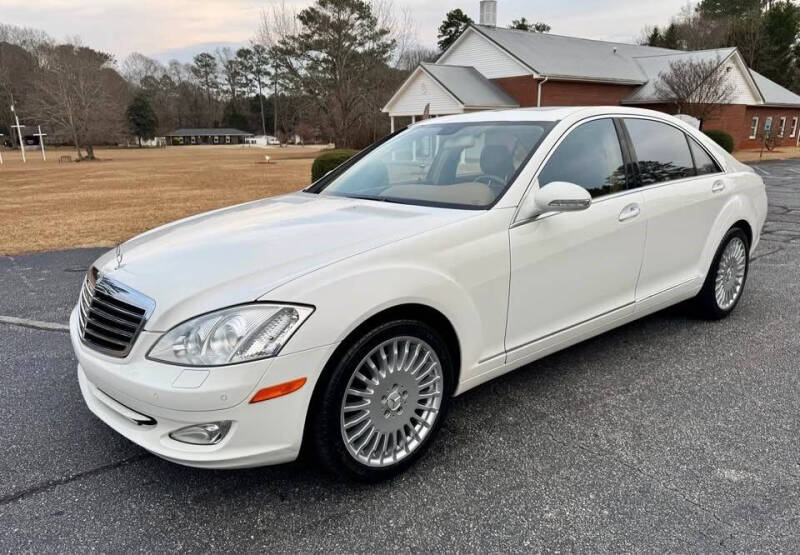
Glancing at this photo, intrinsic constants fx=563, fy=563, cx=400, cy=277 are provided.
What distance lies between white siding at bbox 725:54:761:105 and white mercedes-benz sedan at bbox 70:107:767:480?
105ft

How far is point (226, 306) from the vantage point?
85.3 inches

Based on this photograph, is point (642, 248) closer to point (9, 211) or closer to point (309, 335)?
point (309, 335)

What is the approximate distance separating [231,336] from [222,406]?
0.86 feet

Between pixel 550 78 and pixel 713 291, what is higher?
pixel 550 78

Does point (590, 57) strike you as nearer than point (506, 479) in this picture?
No

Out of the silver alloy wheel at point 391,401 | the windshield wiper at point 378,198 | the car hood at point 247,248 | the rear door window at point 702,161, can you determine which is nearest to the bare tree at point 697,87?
the rear door window at point 702,161

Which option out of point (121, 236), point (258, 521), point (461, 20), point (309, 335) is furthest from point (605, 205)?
point (461, 20)

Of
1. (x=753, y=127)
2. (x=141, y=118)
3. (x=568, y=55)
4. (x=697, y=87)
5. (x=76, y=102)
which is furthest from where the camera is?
(x=141, y=118)

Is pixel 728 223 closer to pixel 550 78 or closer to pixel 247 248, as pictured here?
pixel 247 248

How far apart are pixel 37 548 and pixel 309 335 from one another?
4.47 feet

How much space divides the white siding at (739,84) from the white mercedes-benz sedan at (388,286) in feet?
105

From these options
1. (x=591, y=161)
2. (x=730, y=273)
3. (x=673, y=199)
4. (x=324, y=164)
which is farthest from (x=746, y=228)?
(x=324, y=164)

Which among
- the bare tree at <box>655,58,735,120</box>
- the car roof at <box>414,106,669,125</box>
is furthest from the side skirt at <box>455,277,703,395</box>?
the bare tree at <box>655,58,735,120</box>

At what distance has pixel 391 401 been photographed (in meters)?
2.56
